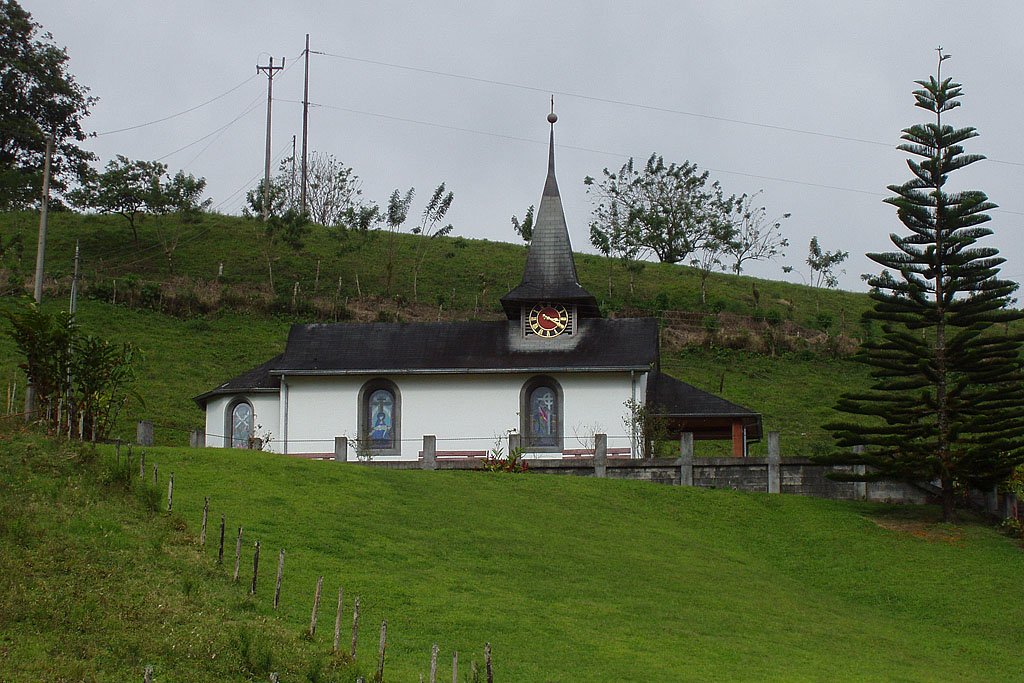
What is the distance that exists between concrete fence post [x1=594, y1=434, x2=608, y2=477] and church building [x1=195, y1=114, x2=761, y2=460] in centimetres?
241

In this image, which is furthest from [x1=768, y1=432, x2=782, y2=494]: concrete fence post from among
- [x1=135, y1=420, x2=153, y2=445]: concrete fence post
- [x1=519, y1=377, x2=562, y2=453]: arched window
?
[x1=135, y1=420, x2=153, y2=445]: concrete fence post

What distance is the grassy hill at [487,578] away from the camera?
14570mm

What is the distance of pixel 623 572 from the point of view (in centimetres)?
2130

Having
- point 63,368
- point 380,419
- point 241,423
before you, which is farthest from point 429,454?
point 63,368

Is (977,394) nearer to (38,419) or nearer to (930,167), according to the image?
(930,167)

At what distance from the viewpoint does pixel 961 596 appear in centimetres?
2227

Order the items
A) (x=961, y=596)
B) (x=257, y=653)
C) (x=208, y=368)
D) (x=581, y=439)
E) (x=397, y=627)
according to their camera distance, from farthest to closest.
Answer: (x=208, y=368) < (x=581, y=439) < (x=961, y=596) < (x=397, y=627) < (x=257, y=653)

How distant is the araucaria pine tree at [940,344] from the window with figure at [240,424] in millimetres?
15959

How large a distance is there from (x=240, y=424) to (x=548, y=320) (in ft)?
28.9

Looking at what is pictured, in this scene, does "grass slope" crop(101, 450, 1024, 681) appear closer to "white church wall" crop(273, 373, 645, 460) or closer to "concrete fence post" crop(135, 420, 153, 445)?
"concrete fence post" crop(135, 420, 153, 445)

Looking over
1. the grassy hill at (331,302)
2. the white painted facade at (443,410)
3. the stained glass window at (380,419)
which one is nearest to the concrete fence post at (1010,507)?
the white painted facade at (443,410)

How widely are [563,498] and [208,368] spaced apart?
852 inches

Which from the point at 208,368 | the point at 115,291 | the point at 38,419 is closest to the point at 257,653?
the point at 38,419

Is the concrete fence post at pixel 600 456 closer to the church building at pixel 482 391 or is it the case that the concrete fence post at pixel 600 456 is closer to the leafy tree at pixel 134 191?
the church building at pixel 482 391
